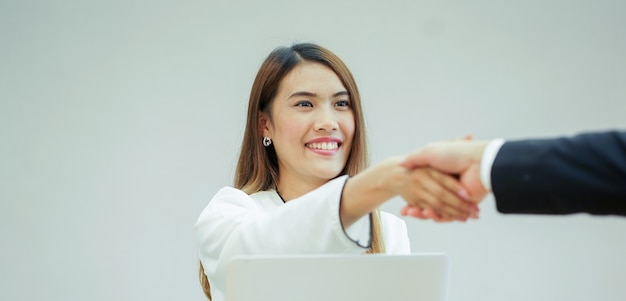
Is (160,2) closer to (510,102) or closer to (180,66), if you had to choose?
(180,66)

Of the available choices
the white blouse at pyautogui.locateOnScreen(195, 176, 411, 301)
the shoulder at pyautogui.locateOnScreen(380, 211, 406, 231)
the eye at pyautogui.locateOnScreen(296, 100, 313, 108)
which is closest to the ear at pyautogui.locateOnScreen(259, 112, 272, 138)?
the eye at pyautogui.locateOnScreen(296, 100, 313, 108)

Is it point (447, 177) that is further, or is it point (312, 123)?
point (312, 123)

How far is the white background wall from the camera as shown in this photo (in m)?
2.87

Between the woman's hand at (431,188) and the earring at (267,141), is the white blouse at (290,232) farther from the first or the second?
the earring at (267,141)

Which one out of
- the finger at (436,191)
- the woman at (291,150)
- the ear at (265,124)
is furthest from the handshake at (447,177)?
the ear at (265,124)

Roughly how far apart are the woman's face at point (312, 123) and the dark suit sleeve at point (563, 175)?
78 cm

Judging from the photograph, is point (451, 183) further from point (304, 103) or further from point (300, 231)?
point (304, 103)

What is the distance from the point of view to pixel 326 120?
1.82 m

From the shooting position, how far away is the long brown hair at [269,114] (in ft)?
6.30

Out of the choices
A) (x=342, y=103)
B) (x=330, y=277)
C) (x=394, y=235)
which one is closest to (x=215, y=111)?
(x=342, y=103)

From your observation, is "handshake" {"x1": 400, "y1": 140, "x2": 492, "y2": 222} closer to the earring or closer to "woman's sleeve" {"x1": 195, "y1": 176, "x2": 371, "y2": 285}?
"woman's sleeve" {"x1": 195, "y1": 176, "x2": 371, "y2": 285}

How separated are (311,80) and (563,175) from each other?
0.93m

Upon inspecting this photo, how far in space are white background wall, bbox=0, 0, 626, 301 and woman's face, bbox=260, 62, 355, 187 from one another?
1.12 meters

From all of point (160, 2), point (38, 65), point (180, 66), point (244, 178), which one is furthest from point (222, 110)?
point (244, 178)
